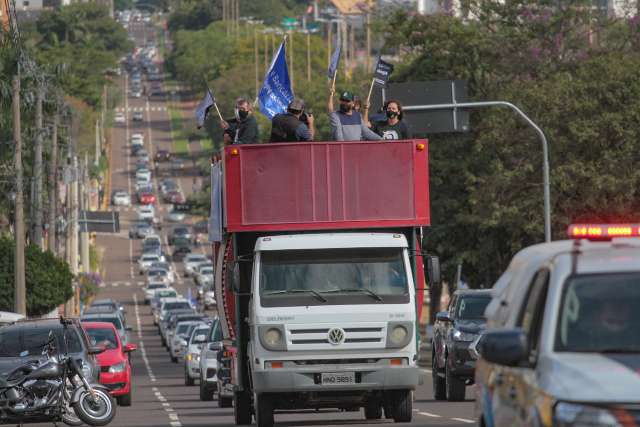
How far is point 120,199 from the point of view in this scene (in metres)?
154

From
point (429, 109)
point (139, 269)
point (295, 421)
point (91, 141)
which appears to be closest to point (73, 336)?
point (295, 421)

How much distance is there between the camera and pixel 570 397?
8812mm

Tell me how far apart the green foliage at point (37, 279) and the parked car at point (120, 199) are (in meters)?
89.1

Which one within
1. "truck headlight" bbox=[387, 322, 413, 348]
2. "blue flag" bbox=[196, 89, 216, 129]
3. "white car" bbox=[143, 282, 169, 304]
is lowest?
"white car" bbox=[143, 282, 169, 304]

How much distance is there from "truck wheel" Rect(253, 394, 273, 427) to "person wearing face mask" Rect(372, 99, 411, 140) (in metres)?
4.14

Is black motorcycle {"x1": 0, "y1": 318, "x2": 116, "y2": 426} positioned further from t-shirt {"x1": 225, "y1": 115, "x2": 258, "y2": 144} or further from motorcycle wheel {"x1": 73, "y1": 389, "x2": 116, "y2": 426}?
t-shirt {"x1": 225, "y1": 115, "x2": 258, "y2": 144}

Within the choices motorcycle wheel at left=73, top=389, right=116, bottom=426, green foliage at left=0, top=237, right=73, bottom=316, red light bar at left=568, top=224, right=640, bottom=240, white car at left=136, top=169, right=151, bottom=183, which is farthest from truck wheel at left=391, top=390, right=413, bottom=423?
white car at left=136, top=169, right=151, bottom=183

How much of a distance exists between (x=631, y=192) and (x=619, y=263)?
38.8m

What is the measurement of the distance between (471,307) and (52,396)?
24.6 ft

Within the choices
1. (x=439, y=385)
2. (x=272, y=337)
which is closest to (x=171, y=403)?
(x=439, y=385)

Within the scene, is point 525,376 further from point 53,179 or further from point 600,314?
point 53,179

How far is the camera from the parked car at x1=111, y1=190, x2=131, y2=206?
15300cm

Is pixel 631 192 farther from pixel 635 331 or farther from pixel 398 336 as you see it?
pixel 635 331

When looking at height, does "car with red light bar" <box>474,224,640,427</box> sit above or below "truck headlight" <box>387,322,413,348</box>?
above
